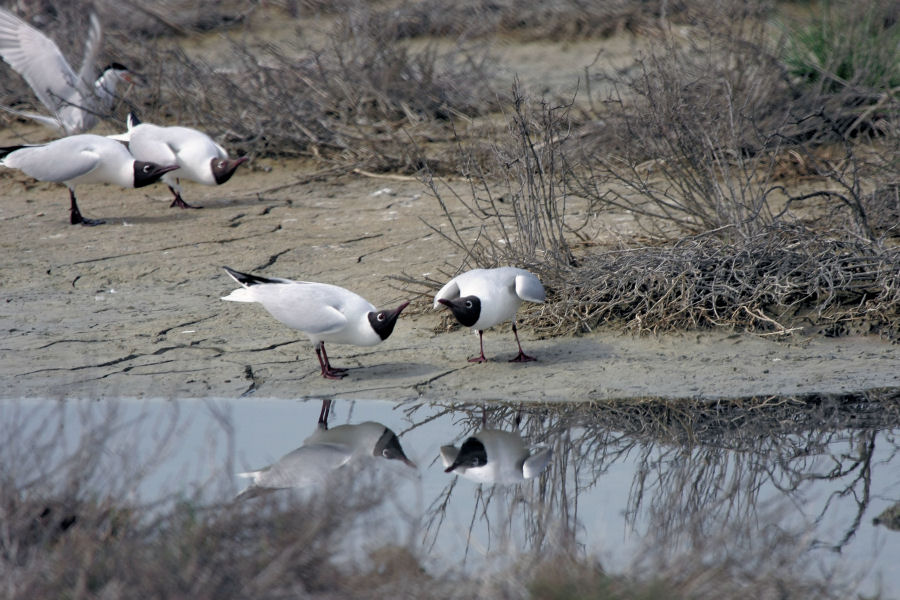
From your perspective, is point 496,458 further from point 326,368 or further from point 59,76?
point 59,76

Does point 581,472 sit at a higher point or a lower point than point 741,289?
lower

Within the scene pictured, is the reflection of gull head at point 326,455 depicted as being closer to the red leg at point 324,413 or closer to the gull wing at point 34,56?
the red leg at point 324,413

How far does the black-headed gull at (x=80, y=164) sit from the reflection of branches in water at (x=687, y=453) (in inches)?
144

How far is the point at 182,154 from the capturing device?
743cm

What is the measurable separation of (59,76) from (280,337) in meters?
4.28

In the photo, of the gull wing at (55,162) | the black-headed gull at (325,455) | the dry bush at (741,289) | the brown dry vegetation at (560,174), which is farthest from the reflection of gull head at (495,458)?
the gull wing at (55,162)

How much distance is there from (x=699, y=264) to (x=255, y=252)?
108 inches

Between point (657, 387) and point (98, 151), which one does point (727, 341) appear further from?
point (98, 151)

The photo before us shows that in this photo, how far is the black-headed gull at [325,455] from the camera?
364 centimetres

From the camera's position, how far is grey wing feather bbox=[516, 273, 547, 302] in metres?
4.55

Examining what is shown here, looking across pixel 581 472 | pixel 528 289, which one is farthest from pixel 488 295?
pixel 581 472

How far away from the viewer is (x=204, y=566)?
8.80 feet

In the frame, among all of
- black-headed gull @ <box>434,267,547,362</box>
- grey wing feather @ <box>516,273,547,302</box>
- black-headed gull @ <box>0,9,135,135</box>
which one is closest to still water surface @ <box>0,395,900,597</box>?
black-headed gull @ <box>434,267,547,362</box>

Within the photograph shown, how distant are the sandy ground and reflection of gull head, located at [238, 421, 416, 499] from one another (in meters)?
0.36
